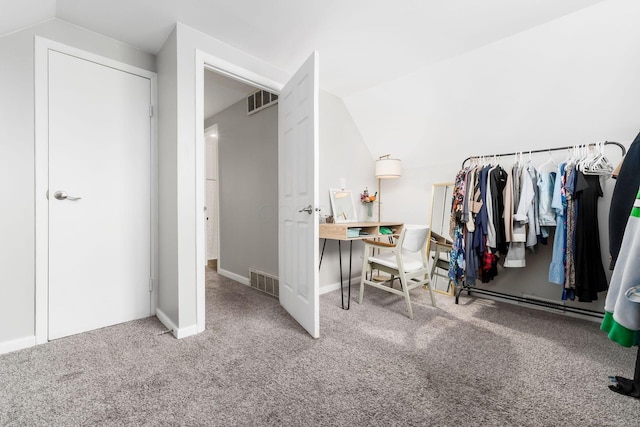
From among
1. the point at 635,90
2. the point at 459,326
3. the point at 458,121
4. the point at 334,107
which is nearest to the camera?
the point at 635,90

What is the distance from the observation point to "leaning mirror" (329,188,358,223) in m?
3.11

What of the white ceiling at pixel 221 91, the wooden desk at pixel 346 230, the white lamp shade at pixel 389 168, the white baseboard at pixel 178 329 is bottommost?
the white baseboard at pixel 178 329

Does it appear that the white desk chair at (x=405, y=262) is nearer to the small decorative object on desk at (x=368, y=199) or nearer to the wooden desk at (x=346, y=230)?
the wooden desk at (x=346, y=230)

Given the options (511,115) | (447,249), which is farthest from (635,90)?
(447,249)

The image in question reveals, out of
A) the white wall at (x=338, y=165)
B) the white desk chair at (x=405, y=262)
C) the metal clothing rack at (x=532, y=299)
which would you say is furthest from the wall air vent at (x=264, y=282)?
the metal clothing rack at (x=532, y=299)

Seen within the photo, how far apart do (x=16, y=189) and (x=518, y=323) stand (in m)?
3.78

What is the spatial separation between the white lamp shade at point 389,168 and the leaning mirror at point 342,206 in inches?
19.2

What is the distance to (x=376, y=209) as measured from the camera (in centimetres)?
371

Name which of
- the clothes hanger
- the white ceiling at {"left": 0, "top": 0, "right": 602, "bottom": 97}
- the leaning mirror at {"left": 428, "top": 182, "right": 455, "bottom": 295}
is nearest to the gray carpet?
the leaning mirror at {"left": 428, "top": 182, "right": 455, "bottom": 295}

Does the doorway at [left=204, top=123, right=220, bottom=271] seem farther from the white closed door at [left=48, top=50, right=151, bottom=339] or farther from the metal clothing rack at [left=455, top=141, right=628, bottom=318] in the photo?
the metal clothing rack at [left=455, top=141, right=628, bottom=318]

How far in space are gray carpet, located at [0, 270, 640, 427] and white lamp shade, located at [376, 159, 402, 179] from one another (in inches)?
67.4

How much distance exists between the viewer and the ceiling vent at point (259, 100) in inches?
117

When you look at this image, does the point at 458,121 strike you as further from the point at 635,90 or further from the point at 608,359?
the point at 608,359

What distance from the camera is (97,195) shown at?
2104 mm
